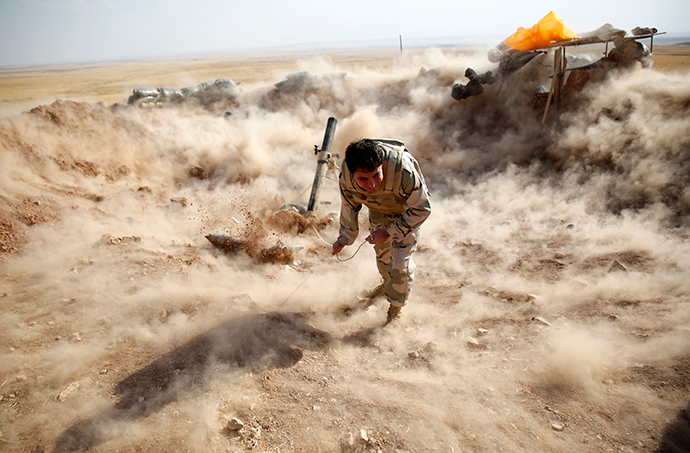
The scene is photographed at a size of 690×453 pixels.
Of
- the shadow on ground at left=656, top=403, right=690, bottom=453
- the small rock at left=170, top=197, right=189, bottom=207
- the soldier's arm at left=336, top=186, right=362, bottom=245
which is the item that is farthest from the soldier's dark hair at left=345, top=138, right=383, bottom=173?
the small rock at left=170, top=197, right=189, bottom=207

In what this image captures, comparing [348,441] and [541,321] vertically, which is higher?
[348,441]

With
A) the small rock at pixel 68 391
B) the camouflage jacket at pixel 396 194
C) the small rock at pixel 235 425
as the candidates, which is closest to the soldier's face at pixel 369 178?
the camouflage jacket at pixel 396 194

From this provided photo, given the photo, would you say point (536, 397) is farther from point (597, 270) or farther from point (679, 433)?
point (597, 270)

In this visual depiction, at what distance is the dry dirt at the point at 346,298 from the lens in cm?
182

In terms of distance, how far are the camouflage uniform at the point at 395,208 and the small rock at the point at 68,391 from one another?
1.75 meters

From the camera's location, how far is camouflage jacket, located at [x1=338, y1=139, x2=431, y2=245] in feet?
7.48

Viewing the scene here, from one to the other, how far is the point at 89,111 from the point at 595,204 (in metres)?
8.06

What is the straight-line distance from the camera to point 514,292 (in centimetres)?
317

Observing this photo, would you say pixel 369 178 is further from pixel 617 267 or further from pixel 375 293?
pixel 617 267

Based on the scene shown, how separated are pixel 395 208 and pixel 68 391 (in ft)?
7.02


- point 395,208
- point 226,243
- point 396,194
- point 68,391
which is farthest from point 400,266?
point 226,243

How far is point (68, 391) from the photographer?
6.38 ft

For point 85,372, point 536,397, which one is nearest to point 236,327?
point 85,372

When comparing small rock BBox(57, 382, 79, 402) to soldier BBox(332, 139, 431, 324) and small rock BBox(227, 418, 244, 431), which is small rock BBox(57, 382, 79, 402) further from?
soldier BBox(332, 139, 431, 324)
